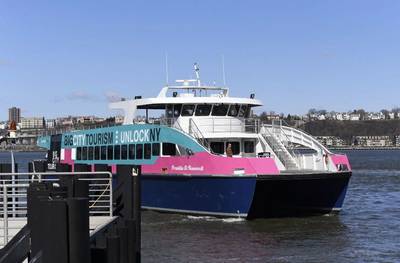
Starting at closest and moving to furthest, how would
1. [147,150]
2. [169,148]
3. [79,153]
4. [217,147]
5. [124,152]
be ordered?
[169,148]
[217,147]
[147,150]
[124,152]
[79,153]

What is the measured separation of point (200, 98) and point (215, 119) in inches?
37.6

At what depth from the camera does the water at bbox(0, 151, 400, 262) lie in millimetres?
14477

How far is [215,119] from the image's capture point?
22969 mm

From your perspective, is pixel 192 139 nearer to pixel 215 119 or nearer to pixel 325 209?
pixel 215 119

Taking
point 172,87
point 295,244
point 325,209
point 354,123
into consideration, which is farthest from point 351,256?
point 354,123

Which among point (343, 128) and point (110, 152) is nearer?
point (110, 152)

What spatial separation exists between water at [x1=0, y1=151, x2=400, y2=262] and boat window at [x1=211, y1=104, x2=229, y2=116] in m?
4.29

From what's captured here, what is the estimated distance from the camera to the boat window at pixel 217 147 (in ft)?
73.8

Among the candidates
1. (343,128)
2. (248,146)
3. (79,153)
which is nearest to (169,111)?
(248,146)

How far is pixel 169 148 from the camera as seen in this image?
22.0 meters

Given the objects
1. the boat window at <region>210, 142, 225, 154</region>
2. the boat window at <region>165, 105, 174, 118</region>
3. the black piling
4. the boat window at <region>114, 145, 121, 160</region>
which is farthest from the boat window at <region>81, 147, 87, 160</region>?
the black piling

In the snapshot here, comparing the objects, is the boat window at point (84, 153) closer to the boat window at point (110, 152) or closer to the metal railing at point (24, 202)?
the boat window at point (110, 152)

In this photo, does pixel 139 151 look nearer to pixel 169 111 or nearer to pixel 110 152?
pixel 169 111

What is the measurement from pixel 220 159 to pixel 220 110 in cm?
440
